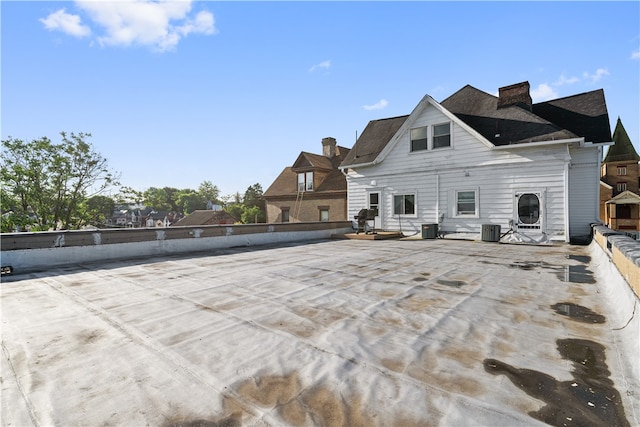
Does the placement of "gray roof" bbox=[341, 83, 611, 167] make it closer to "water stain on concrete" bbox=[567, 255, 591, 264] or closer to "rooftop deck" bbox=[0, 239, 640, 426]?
"water stain on concrete" bbox=[567, 255, 591, 264]

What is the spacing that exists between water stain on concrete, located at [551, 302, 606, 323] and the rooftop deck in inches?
0.9

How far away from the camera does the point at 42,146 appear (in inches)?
936

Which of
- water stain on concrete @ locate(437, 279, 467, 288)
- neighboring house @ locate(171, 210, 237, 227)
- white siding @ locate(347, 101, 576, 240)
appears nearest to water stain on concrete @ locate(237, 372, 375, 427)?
water stain on concrete @ locate(437, 279, 467, 288)

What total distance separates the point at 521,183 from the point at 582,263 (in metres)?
6.34

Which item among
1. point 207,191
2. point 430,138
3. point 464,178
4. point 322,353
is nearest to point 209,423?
point 322,353

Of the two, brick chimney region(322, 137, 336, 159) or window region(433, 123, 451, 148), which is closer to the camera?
window region(433, 123, 451, 148)

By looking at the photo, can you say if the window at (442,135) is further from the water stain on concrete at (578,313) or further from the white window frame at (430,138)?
the water stain on concrete at (578,313)

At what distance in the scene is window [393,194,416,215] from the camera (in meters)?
16.1

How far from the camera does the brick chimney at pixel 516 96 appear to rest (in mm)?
14664

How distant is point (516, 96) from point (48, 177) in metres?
33.1

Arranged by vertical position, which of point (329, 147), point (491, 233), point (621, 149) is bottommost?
point (491, 233)

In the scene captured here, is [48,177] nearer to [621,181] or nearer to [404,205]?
[404,205]

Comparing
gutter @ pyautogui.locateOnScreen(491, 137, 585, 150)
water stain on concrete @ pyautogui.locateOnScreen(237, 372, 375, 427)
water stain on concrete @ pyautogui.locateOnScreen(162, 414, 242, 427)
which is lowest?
water stain on concrete @ pyautogui.locateOnScreen(237, 372, 375, 427)

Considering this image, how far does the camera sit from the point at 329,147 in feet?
97.5
